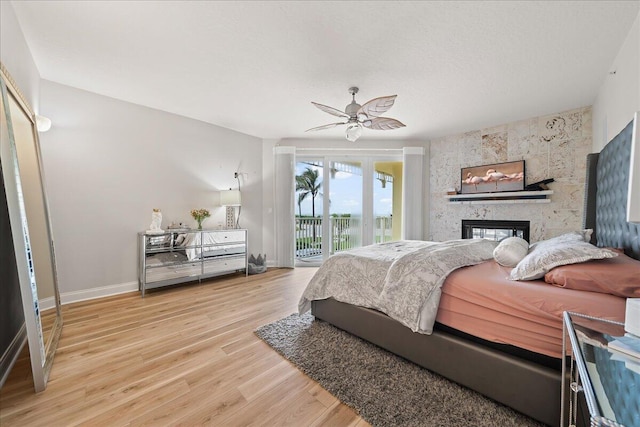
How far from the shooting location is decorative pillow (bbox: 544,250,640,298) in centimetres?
119

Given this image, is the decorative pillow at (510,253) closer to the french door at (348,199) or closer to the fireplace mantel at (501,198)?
the fireplace mantel at (501,198)

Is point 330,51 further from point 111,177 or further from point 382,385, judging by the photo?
point 111,177

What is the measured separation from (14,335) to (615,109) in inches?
213

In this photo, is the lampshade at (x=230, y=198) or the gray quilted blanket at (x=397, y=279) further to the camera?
the lampshade at (x=230, y=198)

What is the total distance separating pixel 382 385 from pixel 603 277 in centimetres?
131

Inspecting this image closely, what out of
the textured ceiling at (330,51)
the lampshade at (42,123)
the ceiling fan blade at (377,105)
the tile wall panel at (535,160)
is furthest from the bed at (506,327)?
the lampshade at (42,123)

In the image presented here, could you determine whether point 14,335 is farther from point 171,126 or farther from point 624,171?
point 624,171

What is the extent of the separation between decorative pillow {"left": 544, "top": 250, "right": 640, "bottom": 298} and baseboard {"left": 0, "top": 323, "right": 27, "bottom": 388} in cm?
336

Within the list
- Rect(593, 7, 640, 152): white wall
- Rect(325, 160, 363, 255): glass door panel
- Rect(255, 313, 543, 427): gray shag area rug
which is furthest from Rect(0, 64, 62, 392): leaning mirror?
Rect(593, 7, 640, 152): white wall

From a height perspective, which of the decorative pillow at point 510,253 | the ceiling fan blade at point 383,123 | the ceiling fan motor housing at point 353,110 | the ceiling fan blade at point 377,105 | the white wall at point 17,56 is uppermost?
the white wall at point 17,56

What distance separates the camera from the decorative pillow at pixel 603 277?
1188mm

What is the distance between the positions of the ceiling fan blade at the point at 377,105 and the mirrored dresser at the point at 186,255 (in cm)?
281

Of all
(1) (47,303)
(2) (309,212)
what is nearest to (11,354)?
(1) (47,303)

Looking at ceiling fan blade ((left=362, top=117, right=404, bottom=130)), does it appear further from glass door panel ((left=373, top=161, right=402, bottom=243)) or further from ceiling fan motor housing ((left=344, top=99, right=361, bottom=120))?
glass door panel ((left=373, top=161, right=402, bottom=243))
